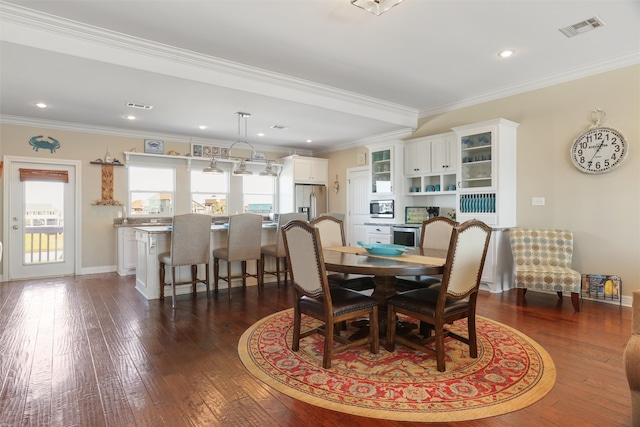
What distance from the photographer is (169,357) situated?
104 inches

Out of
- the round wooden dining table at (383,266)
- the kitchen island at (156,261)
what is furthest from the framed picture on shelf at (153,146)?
the round wooden dining table at (383,266)

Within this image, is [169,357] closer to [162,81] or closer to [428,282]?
[428,282]

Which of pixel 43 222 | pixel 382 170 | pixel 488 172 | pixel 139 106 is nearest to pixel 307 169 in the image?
pixel 382 170

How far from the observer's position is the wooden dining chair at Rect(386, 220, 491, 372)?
2.35 metres

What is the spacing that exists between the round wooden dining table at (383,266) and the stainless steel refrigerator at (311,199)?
479cm

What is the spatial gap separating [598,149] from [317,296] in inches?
151

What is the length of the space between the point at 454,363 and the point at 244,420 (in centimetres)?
150

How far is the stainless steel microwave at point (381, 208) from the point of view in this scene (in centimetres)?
629

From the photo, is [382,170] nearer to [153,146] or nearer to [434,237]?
[434,237]

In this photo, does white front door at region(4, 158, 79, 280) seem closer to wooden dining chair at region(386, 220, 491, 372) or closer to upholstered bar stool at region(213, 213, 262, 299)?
upholstered bar stool at region(213, 213, 262, 299)

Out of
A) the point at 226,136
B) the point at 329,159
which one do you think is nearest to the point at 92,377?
the point at 226,136

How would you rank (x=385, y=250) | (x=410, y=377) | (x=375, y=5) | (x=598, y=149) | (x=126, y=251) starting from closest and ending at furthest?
(x=410, y=377) → (x=375, y=5) → (x=385, y=250) → (x=598, y=149) → (x=126, y=251)

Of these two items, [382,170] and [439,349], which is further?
[382,170]

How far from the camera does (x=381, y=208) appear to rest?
646cm
